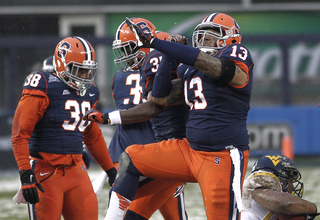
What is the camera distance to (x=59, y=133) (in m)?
4.19

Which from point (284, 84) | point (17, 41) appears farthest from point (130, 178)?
point (284, 84)

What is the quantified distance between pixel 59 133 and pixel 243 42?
21.6 feet

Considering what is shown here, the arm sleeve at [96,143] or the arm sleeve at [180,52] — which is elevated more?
the arm sleeve at [180,52]

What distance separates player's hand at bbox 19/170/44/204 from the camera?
12.7ft

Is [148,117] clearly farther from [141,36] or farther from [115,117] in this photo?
[141,36]

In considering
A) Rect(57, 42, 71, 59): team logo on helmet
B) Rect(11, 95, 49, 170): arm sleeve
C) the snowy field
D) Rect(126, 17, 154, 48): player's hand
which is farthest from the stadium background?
Rect(126, 17, 154, 48): player's hand

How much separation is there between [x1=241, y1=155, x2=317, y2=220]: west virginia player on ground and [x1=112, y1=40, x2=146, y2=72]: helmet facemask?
120cm

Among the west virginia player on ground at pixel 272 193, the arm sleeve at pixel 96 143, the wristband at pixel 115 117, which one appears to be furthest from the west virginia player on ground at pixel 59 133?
the west virginia player on ground at pixel 272 193

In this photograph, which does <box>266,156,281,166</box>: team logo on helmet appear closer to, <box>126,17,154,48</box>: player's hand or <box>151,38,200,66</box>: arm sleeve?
<box>151,38,200,66</box>: arm sleeve

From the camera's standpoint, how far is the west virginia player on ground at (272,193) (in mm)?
3785

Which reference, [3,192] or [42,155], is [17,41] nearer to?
[3,192]

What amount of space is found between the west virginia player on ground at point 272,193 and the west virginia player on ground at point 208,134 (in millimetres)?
230

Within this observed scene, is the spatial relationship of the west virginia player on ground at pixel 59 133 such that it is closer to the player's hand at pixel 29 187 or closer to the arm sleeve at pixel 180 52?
the player's hand at pixel 29 187

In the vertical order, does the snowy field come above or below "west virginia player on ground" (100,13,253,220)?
below
